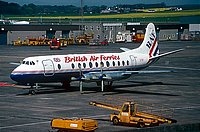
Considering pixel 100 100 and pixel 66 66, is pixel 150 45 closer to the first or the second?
pixel 66 66

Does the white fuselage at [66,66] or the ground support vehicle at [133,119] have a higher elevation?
the white fuselage at [66,66]

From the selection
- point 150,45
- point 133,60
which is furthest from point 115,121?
point 150,45

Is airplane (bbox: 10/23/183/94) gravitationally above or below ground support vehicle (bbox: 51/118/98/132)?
above

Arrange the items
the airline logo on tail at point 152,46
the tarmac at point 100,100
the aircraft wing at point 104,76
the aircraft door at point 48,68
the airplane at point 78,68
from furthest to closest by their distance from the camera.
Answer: the airline logo on tail at point 152,46
the aircraft wing at point 104,76
the aircraft door at point 48,68
the airplane at point 78,68
the tarmac at point 100,100

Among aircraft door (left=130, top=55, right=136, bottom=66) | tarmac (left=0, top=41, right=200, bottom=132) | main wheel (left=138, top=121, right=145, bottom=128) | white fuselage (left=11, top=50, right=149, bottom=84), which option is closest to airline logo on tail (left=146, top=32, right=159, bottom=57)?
white fuselage (left=11, top=50, right=149, bottom=84)

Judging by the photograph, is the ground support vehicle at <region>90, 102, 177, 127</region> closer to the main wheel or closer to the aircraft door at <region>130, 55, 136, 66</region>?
the main wheel

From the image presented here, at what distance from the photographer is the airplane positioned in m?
65.0

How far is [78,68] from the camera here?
6769cm

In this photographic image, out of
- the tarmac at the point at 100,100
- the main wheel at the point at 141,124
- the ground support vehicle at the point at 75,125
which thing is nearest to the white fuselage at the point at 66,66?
the tarmac at the point at 100,100

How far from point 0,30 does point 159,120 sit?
513ft

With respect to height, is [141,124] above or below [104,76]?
below

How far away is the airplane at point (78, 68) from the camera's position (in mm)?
65000

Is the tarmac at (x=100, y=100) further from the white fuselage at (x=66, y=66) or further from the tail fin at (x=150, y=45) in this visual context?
the tail fin at (x=150, y=45)

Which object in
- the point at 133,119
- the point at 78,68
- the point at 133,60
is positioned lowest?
the point at 133,119
